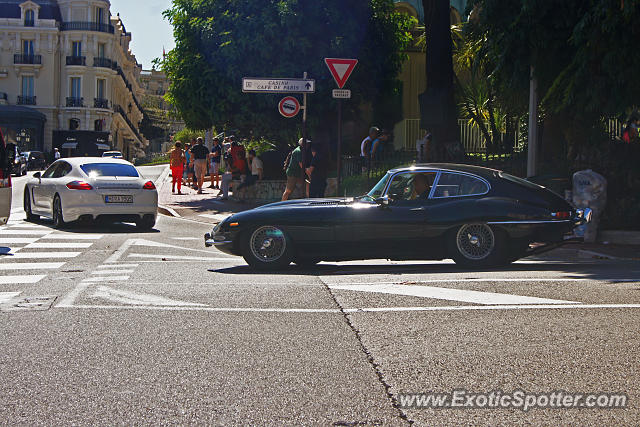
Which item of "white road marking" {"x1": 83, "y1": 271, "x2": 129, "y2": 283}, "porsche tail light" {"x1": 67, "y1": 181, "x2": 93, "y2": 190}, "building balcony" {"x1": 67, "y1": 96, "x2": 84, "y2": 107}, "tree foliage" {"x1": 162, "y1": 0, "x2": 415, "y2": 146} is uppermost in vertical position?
"building balcony" {"x1": 67, "y1": 96, "x2": 84, "y2": 107}

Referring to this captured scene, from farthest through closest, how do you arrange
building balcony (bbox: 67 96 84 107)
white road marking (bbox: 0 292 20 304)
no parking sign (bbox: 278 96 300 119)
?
building balcony (bbox: 67 96 84 107)
no parking sign (bbox: 278 96 300 119)
white road marking (bbox: 0 292 20 304)

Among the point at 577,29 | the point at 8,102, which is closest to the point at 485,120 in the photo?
the point at 577,29

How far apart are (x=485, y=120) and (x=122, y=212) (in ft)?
45.9

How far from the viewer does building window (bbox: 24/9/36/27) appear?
7900 centimetres

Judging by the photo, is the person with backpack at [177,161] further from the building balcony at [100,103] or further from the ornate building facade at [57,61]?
the building balcony at [100,103]

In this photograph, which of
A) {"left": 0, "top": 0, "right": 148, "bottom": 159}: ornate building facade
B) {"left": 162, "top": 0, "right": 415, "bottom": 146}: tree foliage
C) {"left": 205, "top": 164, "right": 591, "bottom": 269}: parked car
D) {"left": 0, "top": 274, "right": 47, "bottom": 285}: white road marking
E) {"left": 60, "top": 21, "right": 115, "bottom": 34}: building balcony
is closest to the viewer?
{"left": 0, "top": 274, "right": 47, "bottom": 285}: white road marking

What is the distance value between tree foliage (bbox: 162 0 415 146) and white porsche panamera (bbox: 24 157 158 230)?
10158 mm

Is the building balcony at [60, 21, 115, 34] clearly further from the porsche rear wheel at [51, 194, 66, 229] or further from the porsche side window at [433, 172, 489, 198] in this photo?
the porsche side window at [433, 172, 489, 198]

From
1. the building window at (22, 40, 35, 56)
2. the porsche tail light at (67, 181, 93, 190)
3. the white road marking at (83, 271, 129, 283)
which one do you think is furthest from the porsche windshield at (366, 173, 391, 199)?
the building window at (22, 40, 35, 56)

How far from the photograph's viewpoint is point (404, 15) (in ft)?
97.9

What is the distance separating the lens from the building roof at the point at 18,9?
79.6 m

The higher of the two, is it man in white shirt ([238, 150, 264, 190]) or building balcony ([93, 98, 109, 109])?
building balcony ([93, 98, 109, 109])

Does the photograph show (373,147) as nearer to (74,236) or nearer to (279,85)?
(279,85)

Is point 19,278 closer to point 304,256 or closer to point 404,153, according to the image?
point 304,256
